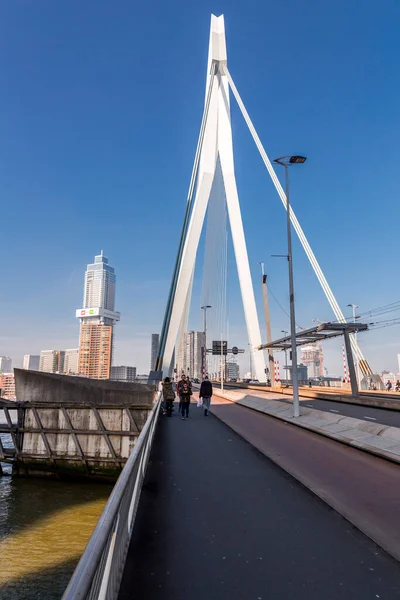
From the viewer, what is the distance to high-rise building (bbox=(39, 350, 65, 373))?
13000 cm

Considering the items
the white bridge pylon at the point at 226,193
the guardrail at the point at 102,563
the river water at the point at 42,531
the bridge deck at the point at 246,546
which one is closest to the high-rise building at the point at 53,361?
the white bridge pylon at the point at 226,193

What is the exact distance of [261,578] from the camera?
310 cm

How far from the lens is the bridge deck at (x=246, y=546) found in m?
2.98

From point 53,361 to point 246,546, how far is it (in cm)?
14230

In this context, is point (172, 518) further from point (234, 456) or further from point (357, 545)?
point (234, 456)

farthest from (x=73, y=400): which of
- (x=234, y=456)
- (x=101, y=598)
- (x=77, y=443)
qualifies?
(x=101, y=598)

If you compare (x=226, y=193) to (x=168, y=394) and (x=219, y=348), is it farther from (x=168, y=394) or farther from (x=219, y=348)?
(x=168, y=394)

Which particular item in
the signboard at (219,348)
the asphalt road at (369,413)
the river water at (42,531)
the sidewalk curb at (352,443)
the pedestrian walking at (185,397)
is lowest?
the river water at (42,531)

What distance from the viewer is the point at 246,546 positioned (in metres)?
3.69

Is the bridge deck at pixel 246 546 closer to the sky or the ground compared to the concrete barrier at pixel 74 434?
closer to the sky

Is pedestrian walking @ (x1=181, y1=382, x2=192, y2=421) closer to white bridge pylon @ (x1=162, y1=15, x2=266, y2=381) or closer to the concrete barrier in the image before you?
the concrete barrier

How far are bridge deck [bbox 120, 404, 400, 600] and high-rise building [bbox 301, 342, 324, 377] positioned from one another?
91.5m

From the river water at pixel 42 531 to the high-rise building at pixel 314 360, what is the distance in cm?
8076

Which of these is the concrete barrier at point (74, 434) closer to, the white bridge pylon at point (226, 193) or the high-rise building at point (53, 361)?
the white bridge pylon at point (226, 193)
